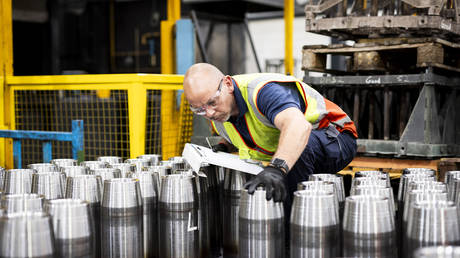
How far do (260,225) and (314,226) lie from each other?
0.29 meters

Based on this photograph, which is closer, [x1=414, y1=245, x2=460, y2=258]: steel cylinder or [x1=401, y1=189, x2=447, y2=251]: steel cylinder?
[x1=414, y1=245, x2=460, y2=258]: steel cylinder

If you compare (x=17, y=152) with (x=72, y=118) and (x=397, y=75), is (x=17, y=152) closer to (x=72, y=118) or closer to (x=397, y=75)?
(x=72, y=118)

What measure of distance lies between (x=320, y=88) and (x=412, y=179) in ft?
9.05

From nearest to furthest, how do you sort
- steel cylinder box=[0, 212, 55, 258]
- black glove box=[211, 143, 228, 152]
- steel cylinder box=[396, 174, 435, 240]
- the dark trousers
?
steel cylinder box=[0, 212, 55, 258] → steel cylinder box=[396, 174, 435, 240] → the dark trousers → black glove box=[211, 143, 228, 152]

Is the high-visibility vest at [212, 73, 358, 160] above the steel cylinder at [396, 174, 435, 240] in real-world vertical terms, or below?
above

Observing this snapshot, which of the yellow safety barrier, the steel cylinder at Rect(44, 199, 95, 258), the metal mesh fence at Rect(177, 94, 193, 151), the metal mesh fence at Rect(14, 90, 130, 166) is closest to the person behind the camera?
the steel cylinder at Rect(44, 199, 95, 258)

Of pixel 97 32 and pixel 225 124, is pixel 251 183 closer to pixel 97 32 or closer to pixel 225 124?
pixel 225 124

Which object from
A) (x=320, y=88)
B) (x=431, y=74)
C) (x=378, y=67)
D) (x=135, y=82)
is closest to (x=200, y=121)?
(x=135, y=82)

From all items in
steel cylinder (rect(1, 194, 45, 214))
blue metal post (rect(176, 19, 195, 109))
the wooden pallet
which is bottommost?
steel cylinder (rect(1, 194, 45, 214))

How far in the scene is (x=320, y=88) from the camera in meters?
5.63

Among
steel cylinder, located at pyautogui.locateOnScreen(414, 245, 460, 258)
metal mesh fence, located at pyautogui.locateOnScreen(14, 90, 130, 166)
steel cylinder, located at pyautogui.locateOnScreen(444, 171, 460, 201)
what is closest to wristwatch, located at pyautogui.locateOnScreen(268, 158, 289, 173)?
steel cylinder, located at pyautogui.locateOnScreen(444, 171, 460, 201)

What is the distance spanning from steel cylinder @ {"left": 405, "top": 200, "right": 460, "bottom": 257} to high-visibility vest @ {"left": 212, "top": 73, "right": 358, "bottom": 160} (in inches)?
52.0

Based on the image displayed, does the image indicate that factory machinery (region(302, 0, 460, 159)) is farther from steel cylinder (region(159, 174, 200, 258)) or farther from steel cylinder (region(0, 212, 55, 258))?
steel cylinder (region(0, 212, 55, 258))

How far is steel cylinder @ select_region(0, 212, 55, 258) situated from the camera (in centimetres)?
214
